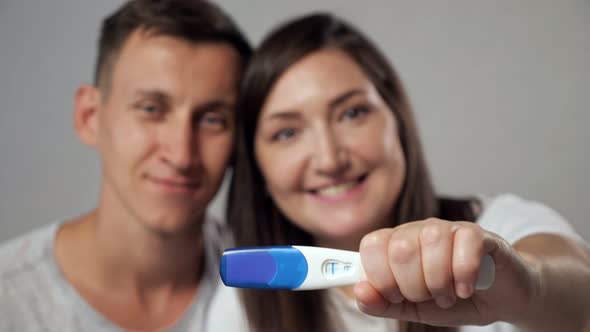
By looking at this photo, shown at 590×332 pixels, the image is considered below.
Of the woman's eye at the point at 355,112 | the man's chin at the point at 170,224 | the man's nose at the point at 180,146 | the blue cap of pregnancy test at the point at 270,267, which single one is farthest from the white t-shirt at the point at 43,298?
the blue cap of pregnancy test at the point at 270,267

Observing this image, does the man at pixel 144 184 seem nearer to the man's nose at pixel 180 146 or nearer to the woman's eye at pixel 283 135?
the man's nose at pixel 180 146

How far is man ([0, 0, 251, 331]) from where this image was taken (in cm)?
79

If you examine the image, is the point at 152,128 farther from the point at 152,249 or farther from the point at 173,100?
the point at 152,249

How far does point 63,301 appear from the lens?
31.8 inches

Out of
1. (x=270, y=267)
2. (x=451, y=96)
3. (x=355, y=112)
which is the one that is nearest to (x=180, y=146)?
(x=355, y=112)

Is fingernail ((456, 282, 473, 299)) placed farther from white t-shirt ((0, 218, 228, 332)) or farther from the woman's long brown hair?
white t-shirt ((0, 218, 228, 332))

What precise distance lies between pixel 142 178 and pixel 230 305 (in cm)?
24

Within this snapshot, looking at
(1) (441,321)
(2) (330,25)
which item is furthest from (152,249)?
(1) (441,321)

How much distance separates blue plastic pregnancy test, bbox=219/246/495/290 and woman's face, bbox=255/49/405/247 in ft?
1.07

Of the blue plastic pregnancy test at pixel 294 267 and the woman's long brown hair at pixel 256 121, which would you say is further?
the woman's long brown hair at pixel 256 121

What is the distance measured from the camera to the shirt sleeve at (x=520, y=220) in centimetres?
56

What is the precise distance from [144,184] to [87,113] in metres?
0.20

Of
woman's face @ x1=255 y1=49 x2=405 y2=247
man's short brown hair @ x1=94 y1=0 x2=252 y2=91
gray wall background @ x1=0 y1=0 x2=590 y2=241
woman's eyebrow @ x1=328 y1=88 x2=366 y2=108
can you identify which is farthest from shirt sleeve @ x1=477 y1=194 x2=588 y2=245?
man's short brown hair @ x1=94 y1=0 x2=252 y2=91

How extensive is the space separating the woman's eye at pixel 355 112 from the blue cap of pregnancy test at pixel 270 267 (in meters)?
0.38
